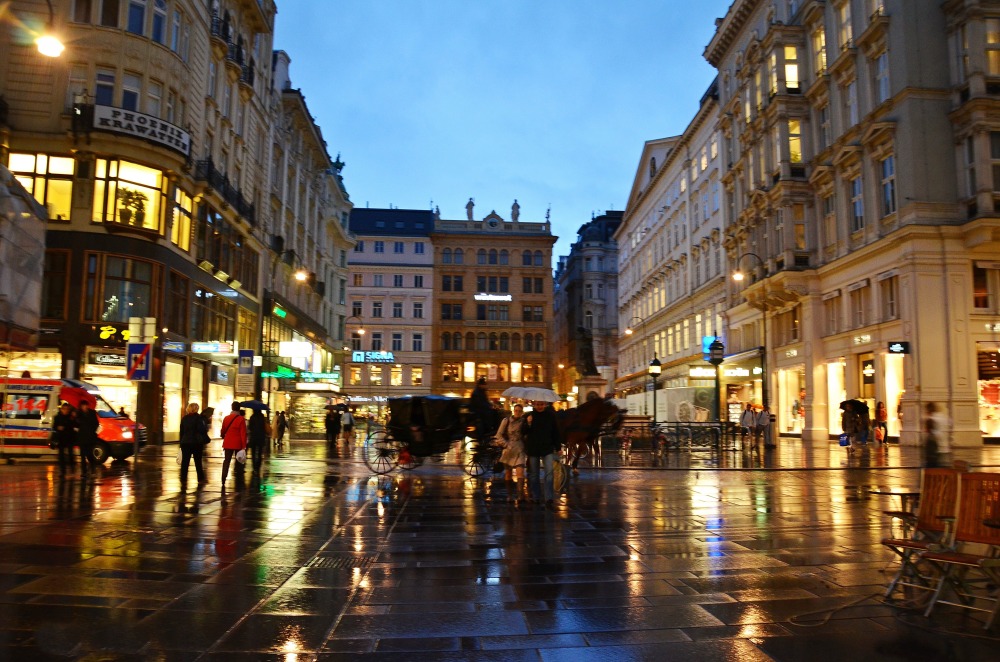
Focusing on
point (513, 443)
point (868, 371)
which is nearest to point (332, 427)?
point (513, 443)

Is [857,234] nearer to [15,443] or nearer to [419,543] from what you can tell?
[419,543]

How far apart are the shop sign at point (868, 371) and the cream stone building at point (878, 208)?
0.53ft

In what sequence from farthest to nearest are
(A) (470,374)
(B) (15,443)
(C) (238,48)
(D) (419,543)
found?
(A) (470,374) < (C) (238,48) < (B) (15,443) < (D) (419,543)

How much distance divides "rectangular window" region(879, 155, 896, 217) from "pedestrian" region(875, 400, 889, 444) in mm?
8147

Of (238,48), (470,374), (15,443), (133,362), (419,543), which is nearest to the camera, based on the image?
(419,543)

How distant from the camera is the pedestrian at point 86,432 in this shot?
17.8 m

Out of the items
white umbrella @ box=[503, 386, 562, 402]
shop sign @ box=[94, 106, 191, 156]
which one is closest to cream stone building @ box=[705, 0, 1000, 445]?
white umbrella @ box=[503, 386, 562, 402]

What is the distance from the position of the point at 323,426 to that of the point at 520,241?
2192 inches

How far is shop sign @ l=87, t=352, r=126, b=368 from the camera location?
96.1ft

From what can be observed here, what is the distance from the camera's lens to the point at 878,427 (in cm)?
3102

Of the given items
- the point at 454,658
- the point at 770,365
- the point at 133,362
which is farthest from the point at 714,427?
the point at 454,658

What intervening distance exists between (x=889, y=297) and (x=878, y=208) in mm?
3851

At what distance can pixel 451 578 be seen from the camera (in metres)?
7.78

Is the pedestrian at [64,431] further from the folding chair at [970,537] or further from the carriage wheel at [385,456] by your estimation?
the folding chair at [970,537]
